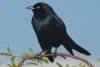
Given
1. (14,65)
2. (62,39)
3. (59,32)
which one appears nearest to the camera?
(14,65)

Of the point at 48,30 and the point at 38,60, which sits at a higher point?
the point at 38,60

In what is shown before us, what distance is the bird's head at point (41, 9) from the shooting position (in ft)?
24.6

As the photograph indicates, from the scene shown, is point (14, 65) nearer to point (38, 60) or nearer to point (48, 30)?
point (38, 60)

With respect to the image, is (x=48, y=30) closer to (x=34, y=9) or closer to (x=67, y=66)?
(x=34, y=9)

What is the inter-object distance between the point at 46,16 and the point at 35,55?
3910 millimetres

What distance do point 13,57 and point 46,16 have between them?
3788mm

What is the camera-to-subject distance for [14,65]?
11.2 ft

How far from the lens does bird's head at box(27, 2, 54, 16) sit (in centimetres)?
749

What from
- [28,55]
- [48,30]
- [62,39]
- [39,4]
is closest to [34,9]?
[39,4]

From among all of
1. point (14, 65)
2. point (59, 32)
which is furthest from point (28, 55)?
point (59, 32)

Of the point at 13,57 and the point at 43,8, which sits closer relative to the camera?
the point at 13,57

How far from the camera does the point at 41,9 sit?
7613 millimetres

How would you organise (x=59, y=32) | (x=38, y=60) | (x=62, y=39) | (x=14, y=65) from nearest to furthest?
(x=14, y=65), (x=38, y=60), (x=62, y=39), (x=59, y=32)

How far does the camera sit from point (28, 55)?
12.5ft
